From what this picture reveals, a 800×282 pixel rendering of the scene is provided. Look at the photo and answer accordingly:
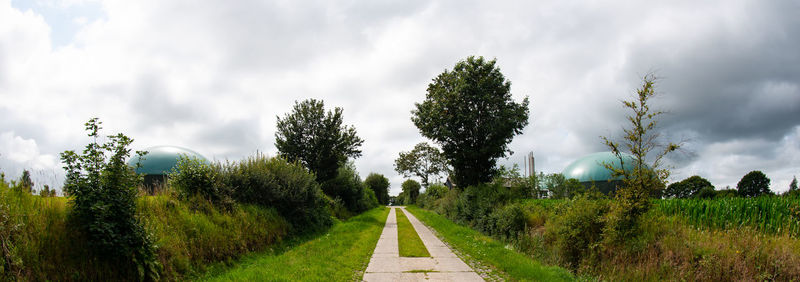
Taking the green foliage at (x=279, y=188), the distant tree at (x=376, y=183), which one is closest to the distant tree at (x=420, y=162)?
the distant tree at (x=376, y=183)

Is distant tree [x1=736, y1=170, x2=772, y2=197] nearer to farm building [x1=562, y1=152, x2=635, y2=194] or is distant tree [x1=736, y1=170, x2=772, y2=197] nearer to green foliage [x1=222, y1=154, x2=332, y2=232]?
farm building [x1=562, y1=152, x2=635, y2=194]

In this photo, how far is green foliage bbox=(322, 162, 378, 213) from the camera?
28375mm

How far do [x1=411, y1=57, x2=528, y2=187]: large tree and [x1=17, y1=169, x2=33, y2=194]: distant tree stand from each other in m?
19.0

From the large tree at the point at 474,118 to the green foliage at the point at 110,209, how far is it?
18.1m

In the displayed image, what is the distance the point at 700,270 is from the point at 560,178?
35989mm

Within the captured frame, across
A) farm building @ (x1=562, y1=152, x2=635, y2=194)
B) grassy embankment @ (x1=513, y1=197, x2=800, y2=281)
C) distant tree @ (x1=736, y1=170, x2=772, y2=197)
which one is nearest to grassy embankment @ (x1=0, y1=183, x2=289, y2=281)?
grassy embankment @ (x1=513, y1=197, x2=800, y2=281)

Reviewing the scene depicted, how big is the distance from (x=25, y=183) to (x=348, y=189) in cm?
2536

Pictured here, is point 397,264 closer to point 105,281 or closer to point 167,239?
point 167,239

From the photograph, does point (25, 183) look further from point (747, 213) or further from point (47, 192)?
point (747, 213)

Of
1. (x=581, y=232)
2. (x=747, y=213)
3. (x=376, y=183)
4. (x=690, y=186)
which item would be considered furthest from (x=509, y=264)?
(x=376, y=183)

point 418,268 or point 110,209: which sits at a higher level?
point 110,209

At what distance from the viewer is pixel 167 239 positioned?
7.48 metres

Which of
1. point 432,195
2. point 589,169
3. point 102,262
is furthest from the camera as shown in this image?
point 589,169

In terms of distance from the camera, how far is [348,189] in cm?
3147
